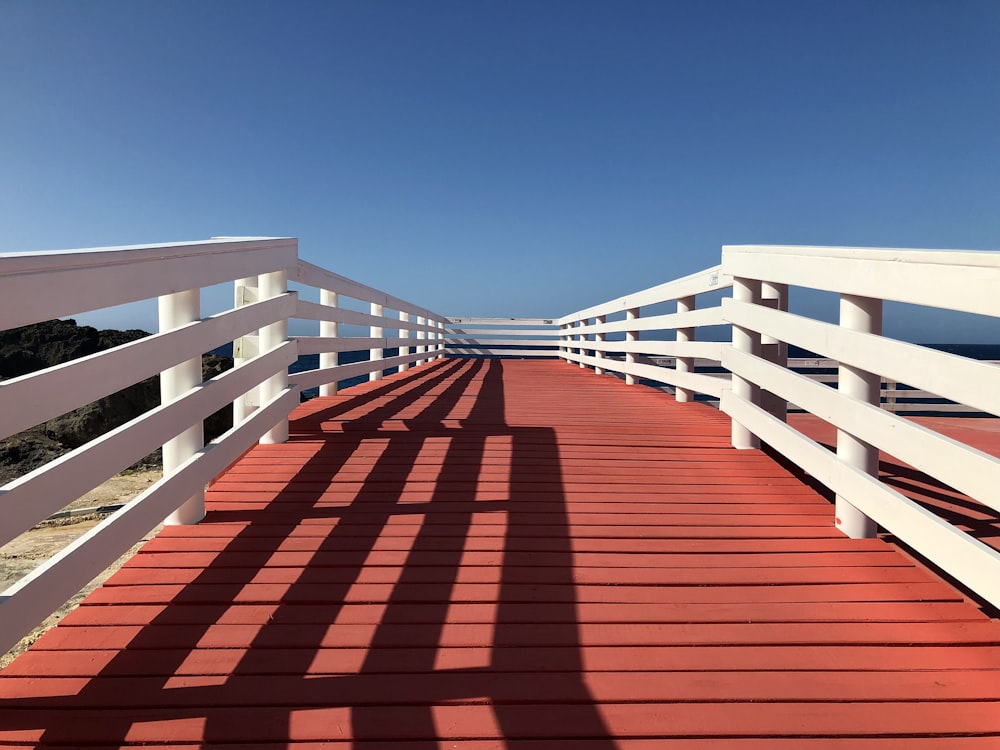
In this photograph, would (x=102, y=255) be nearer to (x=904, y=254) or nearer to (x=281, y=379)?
(x=281, y=379)

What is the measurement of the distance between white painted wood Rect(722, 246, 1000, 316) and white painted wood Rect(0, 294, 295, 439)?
2321mm

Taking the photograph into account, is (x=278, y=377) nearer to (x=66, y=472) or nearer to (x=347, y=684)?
(x=66, y=472)

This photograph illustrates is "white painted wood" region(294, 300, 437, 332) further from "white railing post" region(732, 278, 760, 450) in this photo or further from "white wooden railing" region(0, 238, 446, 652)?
"white railing post" region(732, 278, 760, 450)

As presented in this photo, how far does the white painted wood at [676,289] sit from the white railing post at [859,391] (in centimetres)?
154

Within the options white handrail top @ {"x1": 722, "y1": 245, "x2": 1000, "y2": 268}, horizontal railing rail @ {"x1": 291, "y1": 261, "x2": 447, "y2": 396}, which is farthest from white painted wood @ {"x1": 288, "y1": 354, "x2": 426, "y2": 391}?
white handrail top @ {"x1": 722, "y1": 245, "x2": 1000, "y2": 268}

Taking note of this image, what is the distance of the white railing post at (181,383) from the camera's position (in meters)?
2.39

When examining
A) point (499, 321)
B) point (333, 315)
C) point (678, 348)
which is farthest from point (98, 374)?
point (499, 321)

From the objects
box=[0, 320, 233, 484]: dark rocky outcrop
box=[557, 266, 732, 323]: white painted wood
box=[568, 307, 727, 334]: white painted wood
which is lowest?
box=[0, 320, 233, 484]: dark rocky outcrop

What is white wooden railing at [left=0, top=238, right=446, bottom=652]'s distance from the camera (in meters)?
1.47

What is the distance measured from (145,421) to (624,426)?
3.01m

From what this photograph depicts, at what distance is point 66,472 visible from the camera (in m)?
1.62

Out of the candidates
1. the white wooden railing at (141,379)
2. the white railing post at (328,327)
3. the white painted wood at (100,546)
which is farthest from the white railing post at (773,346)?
the white railing post at (328,327)

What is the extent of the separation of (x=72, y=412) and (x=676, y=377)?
5.83 metres

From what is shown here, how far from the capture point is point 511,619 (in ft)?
6.20
